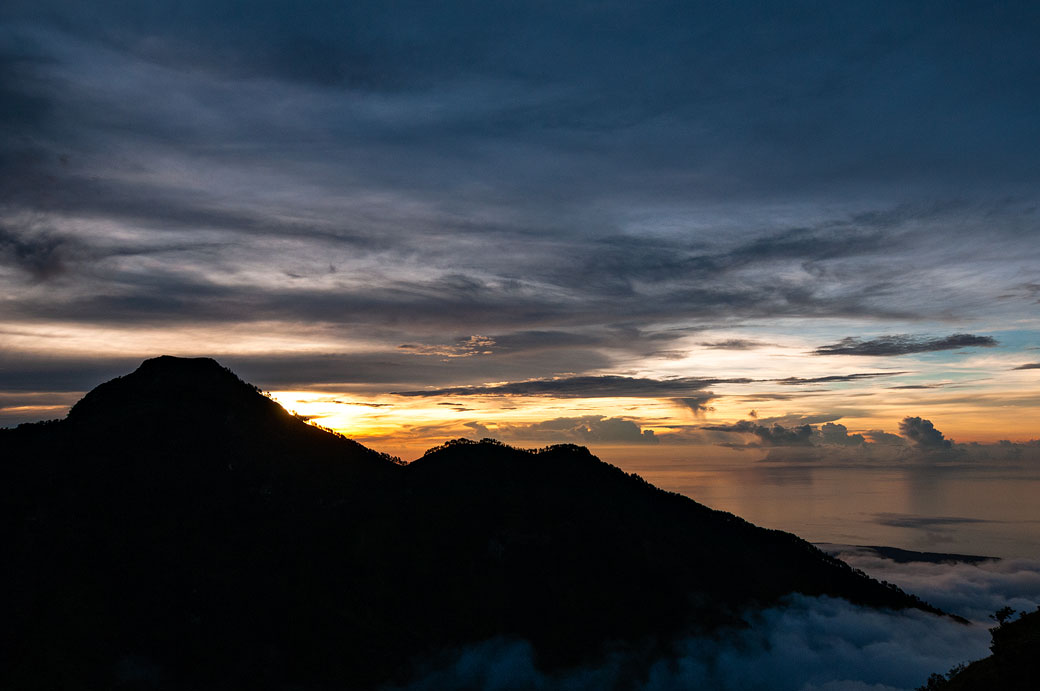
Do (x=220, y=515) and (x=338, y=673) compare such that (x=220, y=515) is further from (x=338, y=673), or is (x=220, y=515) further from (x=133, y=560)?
(x=338, y=673)

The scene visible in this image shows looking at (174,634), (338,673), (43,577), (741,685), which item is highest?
(43,577)

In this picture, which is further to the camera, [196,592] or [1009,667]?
[196,592]

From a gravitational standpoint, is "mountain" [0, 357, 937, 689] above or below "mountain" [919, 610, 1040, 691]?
below

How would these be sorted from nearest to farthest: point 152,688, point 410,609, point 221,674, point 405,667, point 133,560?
1. point 152,688
2. point 221,674
3. point 133,560
4. point 405,667
5. point 410,609

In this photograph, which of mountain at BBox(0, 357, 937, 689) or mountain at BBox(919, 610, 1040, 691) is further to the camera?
mountain at BBox(0, 357, 937, 689)

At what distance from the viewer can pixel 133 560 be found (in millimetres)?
163125

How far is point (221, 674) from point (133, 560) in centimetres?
3710

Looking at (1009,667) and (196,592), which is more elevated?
(1009,667)

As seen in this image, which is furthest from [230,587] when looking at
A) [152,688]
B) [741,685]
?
[741,685]

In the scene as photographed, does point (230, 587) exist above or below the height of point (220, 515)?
below

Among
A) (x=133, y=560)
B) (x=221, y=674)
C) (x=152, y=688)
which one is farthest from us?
(x=133, y=560)

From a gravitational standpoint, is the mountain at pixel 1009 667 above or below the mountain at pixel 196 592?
above

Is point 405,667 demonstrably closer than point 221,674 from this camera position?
No

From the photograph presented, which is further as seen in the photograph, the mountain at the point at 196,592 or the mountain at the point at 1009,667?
the mountain at the point at 196,592
